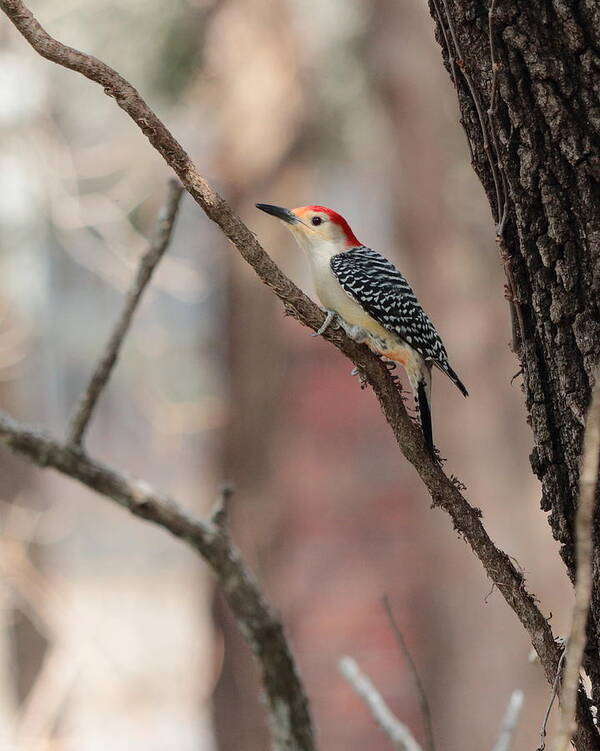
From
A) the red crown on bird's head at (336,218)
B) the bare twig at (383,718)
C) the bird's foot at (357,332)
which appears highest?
the red crown on bird's head at (336,218)

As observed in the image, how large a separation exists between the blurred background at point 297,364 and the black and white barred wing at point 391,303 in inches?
122

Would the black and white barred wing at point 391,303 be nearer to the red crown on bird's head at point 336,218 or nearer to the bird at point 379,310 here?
the bird at point 379,310

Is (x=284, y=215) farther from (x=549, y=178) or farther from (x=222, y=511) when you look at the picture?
(x=549, y=178)

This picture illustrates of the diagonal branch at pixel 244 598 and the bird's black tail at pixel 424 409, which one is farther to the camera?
the diagonal branch at pixel 244 598

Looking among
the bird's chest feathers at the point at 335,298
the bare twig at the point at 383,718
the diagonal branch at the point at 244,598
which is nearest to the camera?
the bare twig at the point at 383,718

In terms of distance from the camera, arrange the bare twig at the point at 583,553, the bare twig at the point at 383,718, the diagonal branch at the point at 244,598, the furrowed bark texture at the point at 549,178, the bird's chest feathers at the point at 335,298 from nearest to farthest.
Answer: the bare twig at the point at 583,553 < the furrowed bark texture at the point at 549,178 < the bare twig at the point at 383,718 < the diagonal branch at the point at 244,598 < the bird's chest feathers at the point at 335,298

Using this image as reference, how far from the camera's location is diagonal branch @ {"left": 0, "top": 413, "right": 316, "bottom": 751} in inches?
109

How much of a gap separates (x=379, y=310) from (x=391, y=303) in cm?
4

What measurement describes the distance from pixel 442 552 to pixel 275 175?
304 cm

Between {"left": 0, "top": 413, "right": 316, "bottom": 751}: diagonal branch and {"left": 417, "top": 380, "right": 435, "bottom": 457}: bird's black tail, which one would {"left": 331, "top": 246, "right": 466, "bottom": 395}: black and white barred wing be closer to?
{"left": 417, "top": 380, "right": 435, "bottom": 457}: bird's black tail

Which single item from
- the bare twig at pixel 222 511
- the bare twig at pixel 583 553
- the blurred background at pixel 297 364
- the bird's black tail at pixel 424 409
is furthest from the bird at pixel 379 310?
the blurred background at pixel 297 364

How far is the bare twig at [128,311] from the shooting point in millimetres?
2779

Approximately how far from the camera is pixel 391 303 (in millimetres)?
3172

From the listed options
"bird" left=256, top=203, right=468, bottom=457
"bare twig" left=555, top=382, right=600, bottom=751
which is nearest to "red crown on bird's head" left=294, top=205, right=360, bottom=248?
"bird" left=256, top=203, right=468, bottom=457
